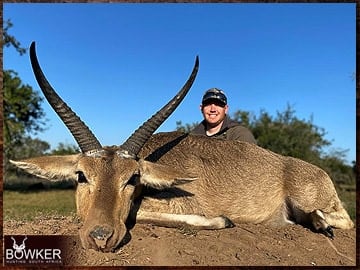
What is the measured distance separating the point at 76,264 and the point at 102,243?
0.65 metres

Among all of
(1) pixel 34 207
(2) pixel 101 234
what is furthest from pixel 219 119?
(1) pixel 34 207

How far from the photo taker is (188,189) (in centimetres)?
826

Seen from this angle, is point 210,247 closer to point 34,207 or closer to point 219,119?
point 219,119

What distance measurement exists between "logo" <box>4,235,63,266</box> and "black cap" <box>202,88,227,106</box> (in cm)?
530

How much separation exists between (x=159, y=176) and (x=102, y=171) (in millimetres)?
966

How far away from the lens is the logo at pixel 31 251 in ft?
21.4

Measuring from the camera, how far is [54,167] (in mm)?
7039

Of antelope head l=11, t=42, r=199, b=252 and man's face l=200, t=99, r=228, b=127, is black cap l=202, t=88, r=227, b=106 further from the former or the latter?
antelope head l=11, t=42, r=199, b=252

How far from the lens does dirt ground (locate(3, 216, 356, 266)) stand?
21.2ft

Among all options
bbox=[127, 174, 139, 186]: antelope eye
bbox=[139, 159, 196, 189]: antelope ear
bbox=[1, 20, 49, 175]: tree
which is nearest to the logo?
bbox=[127, 174, 139, 186]: antelope eye

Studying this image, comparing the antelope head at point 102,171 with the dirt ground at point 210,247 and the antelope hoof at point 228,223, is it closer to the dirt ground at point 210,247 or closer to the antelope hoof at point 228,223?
the dirt ground at point 210,247

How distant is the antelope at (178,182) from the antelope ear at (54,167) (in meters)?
0.01

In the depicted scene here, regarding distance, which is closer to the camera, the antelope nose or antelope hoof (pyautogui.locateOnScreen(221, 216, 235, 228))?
the antelope nose

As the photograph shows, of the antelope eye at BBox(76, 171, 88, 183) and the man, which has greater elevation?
the man
